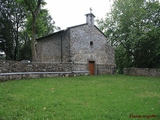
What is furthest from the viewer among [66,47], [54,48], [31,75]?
[54,48]

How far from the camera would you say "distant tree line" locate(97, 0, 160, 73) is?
21953 mm

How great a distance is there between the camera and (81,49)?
19719mm

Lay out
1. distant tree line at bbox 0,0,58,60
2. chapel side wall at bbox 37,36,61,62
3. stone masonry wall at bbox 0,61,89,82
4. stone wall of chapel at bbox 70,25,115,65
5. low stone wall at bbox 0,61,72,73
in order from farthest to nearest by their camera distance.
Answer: distant tree line at bbox 0,0,58,60
chapel side wall at bbox 37,36,61,62
stone wall of chapel at bbox 70,25,115,65
low stone wall at bbox 0,61,72,73
stone masonry wall at bbox 0,61,89,82

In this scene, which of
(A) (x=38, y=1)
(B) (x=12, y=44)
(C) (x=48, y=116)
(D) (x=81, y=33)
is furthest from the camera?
(B) (x=12, y=44)

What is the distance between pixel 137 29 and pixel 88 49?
7.67 m

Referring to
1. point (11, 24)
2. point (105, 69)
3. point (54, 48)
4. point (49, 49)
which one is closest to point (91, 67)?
point (105, 69)

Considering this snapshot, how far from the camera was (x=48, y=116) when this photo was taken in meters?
4.60

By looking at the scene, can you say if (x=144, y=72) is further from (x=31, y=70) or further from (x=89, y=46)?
(x=31, y=70)

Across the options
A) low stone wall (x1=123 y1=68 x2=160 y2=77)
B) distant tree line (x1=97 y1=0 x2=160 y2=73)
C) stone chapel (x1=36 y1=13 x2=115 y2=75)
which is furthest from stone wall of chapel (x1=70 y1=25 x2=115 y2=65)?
low stone wall (x1=123 y1=68 x2=160 y2=77)

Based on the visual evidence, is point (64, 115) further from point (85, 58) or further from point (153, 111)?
point (85, 58)

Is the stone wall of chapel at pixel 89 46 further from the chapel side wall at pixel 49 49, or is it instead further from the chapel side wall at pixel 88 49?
the chapel side wall at pixel 49 49

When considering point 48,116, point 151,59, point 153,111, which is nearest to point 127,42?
point 151,59

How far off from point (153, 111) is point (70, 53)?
45.8ft

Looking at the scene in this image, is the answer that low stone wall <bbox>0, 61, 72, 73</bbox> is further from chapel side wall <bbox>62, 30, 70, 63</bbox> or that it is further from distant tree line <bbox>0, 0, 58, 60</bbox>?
distant tree line <bbox>0, 0, 58, 60</bbox>
